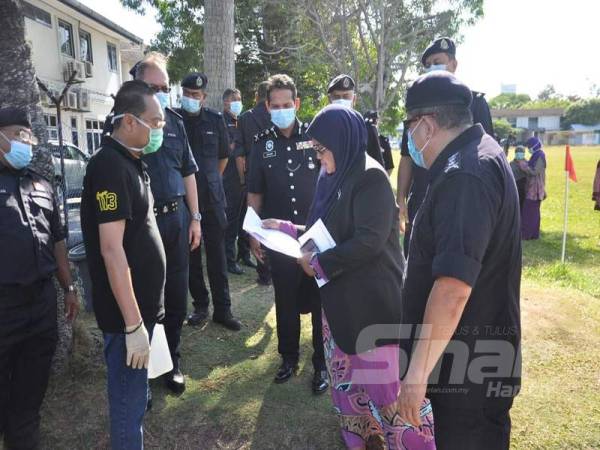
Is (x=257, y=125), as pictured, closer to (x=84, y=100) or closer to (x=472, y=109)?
(x=472, y=109)

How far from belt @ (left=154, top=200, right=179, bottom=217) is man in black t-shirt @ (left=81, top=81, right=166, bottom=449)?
79 cm

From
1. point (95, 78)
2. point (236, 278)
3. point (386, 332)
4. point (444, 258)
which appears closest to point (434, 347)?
point (444, 258)

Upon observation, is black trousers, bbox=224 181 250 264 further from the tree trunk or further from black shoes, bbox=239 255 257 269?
the tree trunk

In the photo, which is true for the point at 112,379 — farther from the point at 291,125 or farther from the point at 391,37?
the point at 391,37

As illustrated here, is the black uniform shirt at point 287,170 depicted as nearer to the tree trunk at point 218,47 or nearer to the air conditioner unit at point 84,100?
the tree trunk at point 218,47

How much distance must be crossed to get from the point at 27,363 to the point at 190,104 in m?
2.40

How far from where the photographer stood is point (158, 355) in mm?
2477

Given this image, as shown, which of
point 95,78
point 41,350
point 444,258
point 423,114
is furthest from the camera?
point 95,78

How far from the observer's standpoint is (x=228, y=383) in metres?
3.46

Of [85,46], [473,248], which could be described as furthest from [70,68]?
[473,248]

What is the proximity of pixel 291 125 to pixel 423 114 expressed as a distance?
6.43 feet

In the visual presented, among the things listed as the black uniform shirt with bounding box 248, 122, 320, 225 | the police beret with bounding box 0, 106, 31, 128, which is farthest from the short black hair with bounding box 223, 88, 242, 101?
the police beret with bounding box 0, 106, 31, 128

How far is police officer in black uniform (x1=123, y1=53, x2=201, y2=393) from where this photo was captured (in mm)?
3131

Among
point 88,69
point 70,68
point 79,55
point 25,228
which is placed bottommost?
point 25,228
